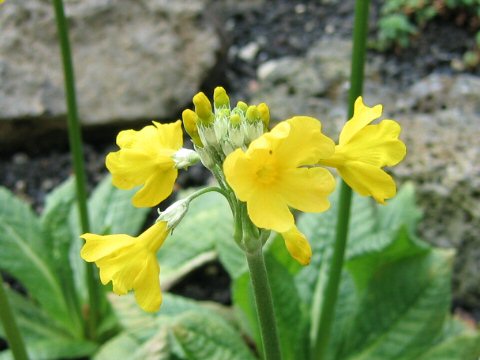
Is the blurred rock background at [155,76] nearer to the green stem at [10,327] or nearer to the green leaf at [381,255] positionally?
the green leaf at [381,255]

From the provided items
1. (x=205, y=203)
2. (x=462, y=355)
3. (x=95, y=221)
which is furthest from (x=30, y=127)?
(x=462, y=355)

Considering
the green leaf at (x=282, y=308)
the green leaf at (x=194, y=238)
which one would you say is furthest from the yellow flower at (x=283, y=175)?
the green leaf at (x=194, y=238)

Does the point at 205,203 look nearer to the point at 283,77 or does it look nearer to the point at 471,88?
the point at 283,77

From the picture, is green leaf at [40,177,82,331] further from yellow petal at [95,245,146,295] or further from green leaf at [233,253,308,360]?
yellow petal at [95,245,146,295]

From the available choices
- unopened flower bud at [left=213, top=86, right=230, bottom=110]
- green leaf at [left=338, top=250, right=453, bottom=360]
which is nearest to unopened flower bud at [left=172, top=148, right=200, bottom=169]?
unopened flower bud at [left=213, top=86, right=230, bottom=110]

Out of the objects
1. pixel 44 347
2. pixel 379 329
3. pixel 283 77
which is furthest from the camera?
pixel 283 77
